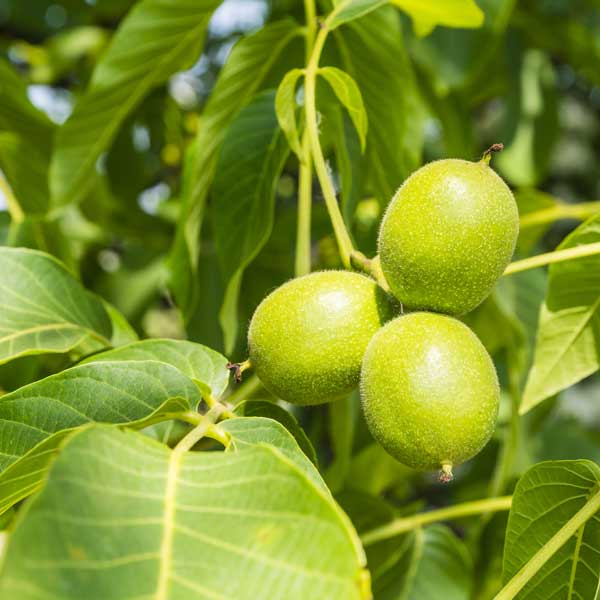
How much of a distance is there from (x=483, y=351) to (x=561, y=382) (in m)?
0.33

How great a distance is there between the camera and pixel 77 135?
1.52 meters

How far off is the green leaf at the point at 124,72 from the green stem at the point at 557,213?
2.37ft

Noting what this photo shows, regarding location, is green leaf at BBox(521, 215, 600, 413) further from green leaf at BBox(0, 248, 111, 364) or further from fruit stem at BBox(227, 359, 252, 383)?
green leaf at BBox(0, 248, 111, 364)

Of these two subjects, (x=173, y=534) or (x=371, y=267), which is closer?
(x=173, y=534)

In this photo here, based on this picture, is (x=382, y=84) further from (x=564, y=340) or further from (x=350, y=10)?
(x=564, y=340)

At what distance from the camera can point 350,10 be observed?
1093mm

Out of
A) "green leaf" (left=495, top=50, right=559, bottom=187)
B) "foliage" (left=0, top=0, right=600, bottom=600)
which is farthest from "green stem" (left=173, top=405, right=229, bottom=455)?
"green leaf" (left=495, top=50, right=559, bottom=187)

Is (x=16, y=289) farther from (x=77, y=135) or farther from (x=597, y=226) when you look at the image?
(x=597, y=226)

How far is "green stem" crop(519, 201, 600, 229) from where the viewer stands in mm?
1643

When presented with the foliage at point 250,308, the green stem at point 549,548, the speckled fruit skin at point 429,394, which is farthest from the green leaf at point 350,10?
the green stem at point 549,548

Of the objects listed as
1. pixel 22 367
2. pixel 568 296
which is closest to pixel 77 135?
pixel 22 367

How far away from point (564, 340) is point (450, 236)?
1.16 ft

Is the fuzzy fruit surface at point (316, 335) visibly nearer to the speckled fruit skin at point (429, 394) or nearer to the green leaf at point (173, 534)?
the speckled fruit skin at point (429, 394)

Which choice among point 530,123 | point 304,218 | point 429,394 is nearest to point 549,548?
point 429,394
